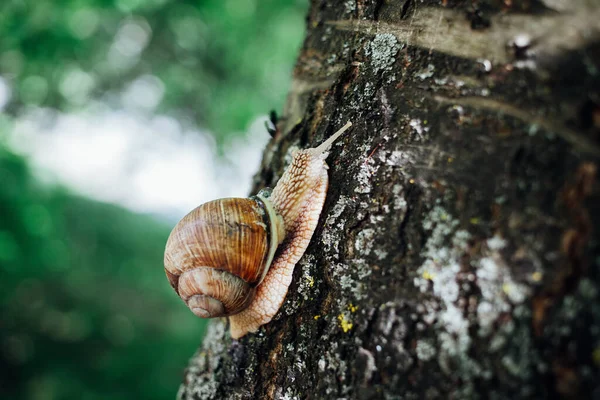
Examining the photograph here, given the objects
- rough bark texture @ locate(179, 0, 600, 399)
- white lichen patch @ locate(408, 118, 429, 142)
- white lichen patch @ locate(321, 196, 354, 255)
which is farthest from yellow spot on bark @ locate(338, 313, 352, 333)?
white lichen patch @ locate(408, 118, 429, 142)

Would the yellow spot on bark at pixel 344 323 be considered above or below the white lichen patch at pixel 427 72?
below

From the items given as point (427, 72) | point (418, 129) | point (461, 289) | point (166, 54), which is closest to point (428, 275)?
point (461, 289)

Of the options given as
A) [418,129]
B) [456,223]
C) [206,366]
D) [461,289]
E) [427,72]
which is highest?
[427,72]

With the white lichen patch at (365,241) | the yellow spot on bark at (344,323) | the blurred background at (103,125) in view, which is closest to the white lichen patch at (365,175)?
the white lichen patch at (365,241)

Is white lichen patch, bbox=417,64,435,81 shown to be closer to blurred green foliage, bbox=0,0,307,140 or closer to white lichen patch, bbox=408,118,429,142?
white lichen patch, bbox=408,118,429,142

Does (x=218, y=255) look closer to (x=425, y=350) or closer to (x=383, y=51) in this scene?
(x=425, y=350)

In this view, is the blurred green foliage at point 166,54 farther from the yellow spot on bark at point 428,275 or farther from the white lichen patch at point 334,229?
the yellow spot on bark at point 428,275
